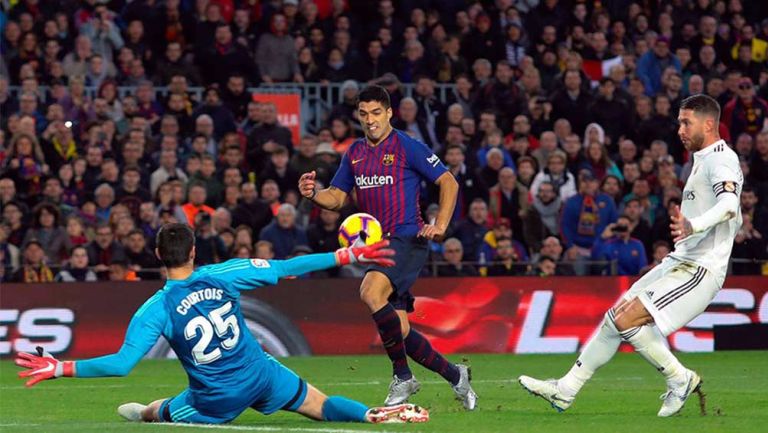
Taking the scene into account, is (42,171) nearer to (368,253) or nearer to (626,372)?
(626,372)

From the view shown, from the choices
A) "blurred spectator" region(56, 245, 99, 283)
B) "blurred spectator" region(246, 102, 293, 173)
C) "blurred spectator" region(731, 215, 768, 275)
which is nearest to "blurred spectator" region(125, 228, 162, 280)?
"blurred spectator" region(56, 245, 99, 283)

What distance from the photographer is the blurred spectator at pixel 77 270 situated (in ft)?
59.4

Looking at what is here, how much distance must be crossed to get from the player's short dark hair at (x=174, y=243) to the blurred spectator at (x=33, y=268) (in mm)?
9411

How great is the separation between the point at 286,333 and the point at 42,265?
9.93 feet

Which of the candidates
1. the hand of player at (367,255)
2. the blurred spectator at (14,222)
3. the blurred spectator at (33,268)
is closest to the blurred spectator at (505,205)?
the blurred spectator at (33,268)

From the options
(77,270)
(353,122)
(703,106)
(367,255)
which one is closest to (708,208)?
(703,106)

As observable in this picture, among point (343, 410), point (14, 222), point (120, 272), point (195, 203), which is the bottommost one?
point (120, 272)

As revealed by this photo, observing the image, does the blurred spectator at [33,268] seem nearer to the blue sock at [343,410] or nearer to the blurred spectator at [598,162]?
the blurred spectator at [598,162]

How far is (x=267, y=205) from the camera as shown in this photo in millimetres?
19562

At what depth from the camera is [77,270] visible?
59.6 feet

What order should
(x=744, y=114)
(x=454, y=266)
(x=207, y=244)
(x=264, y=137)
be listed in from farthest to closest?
(x=744, y=114), (x=264, y=137), (x=454, y=266), (x=207, y=244)

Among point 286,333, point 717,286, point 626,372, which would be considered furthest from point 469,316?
point 717,286

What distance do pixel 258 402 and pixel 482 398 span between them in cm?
305

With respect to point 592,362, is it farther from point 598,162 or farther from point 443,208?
point 598,162
